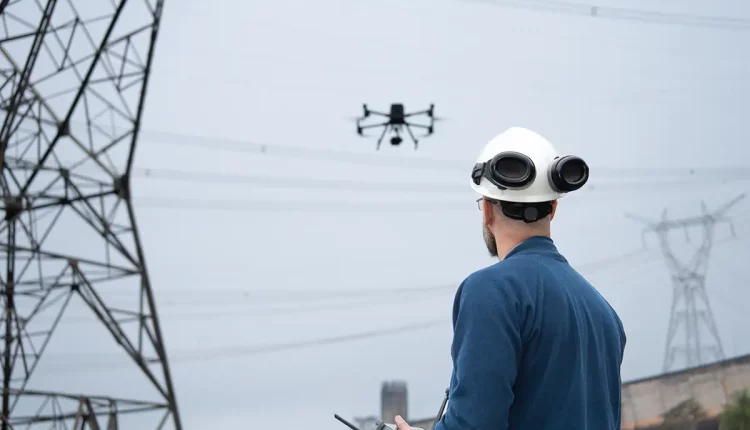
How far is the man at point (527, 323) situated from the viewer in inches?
113

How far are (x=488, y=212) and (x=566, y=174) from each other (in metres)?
0.27

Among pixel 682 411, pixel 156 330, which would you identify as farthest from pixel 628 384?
pixel 156 330

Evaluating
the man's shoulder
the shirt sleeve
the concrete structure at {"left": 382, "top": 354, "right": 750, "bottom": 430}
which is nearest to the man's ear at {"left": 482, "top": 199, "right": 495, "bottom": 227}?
the man's shoulder

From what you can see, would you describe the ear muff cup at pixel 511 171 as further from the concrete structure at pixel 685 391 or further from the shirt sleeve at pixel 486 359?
the concrete structure at pixel 685 391

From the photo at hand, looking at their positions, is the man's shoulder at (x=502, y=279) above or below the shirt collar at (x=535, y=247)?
below

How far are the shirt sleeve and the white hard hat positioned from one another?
37 cm

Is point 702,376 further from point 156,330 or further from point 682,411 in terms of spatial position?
point 156,330

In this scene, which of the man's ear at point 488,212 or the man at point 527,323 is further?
the man's ear at point 488,212

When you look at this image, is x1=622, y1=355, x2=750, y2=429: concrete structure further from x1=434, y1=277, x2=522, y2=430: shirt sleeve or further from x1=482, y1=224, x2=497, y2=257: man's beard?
x1=434, y1=277, x2=522, y2=430: shirt sleeve

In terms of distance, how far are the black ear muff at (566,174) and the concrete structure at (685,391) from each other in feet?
106

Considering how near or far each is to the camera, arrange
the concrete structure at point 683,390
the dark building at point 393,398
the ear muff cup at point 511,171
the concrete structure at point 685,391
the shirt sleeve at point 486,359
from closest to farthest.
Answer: the shirt sleeve at point 486,359 < the ear muff cup at point 511,171 < the concrete structure at point 685,391 < the concrete structure at point 683,390 < the dark building at point 393,398

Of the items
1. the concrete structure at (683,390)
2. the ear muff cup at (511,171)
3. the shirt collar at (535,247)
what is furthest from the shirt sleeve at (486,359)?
the concrete structure at (683,390)

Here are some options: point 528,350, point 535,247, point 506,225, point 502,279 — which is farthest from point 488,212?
point 528,350

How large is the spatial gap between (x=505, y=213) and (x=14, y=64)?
52.1ft
